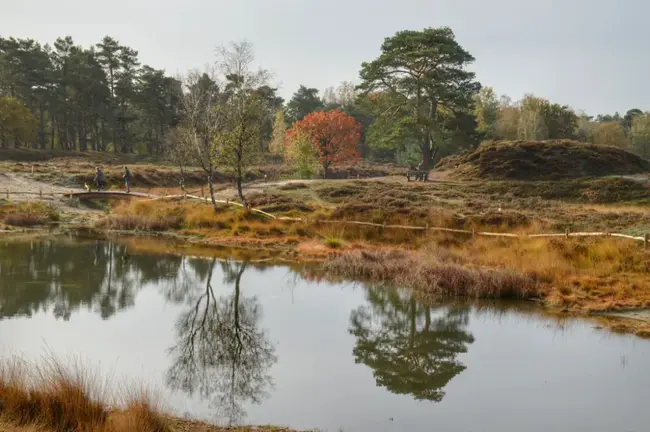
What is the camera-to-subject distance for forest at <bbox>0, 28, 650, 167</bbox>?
36.8 metres

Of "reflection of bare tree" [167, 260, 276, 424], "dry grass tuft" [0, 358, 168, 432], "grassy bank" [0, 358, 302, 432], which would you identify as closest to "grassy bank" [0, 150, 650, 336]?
"reflection of bare tree" [167, 260, 276, 424]

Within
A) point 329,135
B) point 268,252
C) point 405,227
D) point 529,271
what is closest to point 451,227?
point 405,227

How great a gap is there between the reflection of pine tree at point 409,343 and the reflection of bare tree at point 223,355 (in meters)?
2.38

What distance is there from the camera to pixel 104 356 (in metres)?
11.7

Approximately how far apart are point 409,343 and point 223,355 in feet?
14.9

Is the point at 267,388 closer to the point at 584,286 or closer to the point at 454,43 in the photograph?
the point at 584,286

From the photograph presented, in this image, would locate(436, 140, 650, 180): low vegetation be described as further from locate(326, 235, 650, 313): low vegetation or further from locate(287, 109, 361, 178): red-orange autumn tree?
locate(326, 235, 650, 313): low vegetation

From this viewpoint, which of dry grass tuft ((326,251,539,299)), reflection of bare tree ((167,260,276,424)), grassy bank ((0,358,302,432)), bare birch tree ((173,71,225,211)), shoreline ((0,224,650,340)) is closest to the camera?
grassy bank ((0,358,302,432))

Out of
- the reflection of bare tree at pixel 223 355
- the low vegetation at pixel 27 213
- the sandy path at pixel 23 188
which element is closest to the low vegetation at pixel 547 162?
the low vegetation at pixel 27 213

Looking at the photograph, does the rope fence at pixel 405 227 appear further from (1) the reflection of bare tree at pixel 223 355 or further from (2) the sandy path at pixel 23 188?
(1) the reflection of bare tree at pixel 223 355

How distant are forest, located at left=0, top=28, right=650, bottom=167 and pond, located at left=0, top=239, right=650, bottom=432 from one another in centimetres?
1849

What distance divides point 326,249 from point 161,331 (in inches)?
473

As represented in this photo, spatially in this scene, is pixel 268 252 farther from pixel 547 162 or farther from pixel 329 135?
pixel 329 135

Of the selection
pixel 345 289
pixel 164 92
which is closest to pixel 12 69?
pixel 164 92
